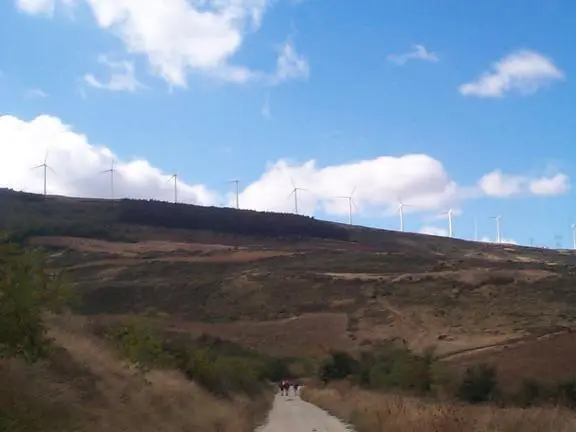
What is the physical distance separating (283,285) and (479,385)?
191 feet

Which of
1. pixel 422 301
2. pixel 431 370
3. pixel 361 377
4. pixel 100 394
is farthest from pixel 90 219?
pixel 100 394

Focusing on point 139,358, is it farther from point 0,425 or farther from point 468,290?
point 468,290

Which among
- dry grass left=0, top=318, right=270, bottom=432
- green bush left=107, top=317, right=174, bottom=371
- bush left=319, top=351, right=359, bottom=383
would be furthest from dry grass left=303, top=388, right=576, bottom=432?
bush left=319, top=351, right=359, bottom=383

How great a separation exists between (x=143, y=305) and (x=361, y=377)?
38.5 meters

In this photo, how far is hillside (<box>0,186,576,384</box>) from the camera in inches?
3541

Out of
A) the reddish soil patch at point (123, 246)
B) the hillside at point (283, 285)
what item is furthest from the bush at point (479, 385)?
the reddish soil patch at point (123, 246)

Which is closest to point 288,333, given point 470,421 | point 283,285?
point 283,285

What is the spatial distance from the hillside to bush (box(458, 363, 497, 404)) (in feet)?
59.9

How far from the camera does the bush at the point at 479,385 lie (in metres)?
51.5

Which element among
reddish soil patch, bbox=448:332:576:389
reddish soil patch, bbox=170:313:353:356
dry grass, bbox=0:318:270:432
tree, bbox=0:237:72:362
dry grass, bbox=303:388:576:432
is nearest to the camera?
tree, bbox=0:237:72:362

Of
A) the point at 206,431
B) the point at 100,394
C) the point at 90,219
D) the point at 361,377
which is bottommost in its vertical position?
the point at 361,377

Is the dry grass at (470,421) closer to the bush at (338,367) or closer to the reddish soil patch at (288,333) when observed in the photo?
the bush at (338,367)

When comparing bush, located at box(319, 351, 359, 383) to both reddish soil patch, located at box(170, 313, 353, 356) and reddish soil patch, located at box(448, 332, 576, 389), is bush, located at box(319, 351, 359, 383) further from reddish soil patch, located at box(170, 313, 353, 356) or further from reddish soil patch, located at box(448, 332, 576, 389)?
reddish soil patch, located at box(448, 332, 576, 389)

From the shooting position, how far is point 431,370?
56.8 metres
